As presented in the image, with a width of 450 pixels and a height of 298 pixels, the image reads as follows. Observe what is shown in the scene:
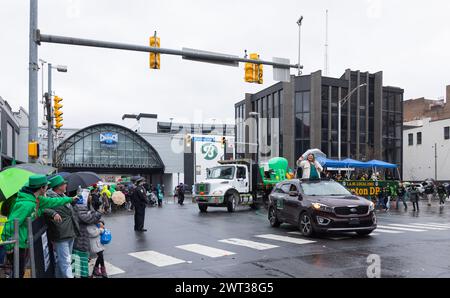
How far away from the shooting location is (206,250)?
10383mm

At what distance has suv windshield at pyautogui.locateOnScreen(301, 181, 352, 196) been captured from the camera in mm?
12797

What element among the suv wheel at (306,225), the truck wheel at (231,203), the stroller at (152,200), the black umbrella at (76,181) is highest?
→ the black umbrella at (76,181)

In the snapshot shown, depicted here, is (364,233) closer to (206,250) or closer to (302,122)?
(206,250)

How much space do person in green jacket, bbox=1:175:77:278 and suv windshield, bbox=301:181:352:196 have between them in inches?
322

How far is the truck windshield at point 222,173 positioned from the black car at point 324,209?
31.8ft

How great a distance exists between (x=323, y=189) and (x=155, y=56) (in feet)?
24.1

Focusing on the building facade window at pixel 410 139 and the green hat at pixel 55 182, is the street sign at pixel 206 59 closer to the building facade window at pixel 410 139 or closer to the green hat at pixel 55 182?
the green hat at pixel 55 182

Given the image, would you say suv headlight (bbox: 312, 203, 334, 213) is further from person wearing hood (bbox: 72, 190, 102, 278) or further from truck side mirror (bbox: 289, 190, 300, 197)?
person wearing hood (bbox: 72, 190, 102, 278)

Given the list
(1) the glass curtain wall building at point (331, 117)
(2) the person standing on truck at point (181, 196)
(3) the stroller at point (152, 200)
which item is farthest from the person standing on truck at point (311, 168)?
(1) the glass curtain wall building at point (331, 117)

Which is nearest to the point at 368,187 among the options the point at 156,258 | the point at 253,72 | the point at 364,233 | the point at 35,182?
the point at 253,72

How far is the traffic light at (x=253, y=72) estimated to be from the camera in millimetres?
17109
